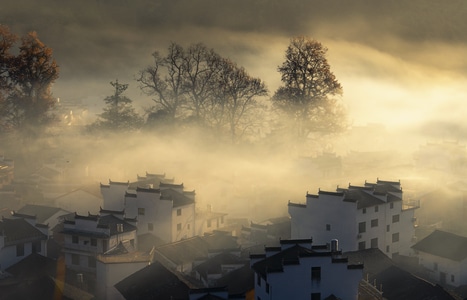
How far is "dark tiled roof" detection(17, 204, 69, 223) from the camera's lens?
66.5 m

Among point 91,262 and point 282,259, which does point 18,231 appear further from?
point 282,259

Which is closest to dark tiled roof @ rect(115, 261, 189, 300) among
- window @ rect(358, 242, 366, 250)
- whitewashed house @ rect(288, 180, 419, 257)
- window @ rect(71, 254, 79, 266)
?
window @ rect(71, 254, 79, 266)

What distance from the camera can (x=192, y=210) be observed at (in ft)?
211

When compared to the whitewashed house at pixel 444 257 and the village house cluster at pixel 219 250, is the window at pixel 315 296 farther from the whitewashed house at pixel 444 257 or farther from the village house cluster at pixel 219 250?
the whitewashed house at pixel 444 257

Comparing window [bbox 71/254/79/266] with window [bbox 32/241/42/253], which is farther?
window [bbox 71/254/79/266]

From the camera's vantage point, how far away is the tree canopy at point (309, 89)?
259 feet

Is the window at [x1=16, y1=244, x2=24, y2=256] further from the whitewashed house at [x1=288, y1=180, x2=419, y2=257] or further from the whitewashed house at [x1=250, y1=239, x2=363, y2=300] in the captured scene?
the whitewashed house at [x1=250, y1=239, x2=363, y2=300]

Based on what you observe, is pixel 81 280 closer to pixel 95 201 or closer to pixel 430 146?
pixel 95 201

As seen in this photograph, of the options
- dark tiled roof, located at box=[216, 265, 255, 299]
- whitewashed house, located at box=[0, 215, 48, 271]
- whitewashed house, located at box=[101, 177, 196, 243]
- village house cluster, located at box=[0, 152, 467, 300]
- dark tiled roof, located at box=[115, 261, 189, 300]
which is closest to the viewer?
village house cluster, located at box=[0, 152, 467, 300]

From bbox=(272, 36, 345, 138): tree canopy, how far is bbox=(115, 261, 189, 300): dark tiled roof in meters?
33.8

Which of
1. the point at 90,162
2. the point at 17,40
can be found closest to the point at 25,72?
the point at 17,40

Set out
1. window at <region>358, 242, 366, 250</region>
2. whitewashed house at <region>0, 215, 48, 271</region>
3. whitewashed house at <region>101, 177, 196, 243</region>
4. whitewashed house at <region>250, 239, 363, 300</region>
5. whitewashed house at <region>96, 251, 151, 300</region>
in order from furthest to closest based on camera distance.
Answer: whitewashed house at <region>101, 177, 196, 243</region> < window at <region>358, 242, 366, 250</region> < whitewashed house at <region>0, 215, 48, 271</region> < whitewashed house at <region>96, 251, 151, 300</region> < whitewashed house at <region>250, 239, 363, 300</region>

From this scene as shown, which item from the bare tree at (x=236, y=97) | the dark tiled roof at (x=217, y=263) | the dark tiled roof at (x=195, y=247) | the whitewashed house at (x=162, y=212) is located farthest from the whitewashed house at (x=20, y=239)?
the bare tree at (x=236, y=97)

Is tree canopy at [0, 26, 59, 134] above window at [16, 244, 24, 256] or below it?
above
